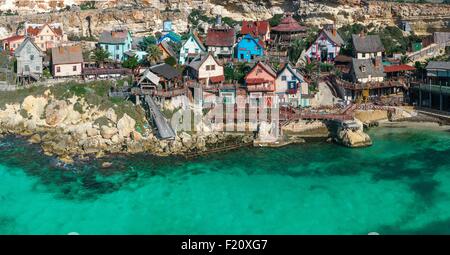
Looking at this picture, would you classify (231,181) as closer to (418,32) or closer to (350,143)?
(350,143)

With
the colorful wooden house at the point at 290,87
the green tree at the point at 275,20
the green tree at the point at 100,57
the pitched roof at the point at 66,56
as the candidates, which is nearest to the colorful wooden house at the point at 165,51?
the green tree at the point at 100,57

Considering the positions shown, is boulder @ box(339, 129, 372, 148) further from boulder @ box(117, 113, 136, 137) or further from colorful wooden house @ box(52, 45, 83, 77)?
colorful wooden house @ box(52, 45, 83, 77)

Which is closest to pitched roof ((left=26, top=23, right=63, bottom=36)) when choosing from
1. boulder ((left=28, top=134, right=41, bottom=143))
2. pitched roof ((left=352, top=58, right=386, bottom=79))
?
boulder ((left=28, top=134, right=41, bottom=143))

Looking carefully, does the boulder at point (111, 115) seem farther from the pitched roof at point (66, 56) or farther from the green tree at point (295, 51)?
the green tree at point (295, 51)

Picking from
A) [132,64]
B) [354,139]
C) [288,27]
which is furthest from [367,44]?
[132,64]

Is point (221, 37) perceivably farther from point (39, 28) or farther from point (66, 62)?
point (39, 28)

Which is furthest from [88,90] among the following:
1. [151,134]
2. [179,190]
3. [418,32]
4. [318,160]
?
[418,32]

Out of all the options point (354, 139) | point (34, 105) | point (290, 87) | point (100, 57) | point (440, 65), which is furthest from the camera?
point (100, 57)
